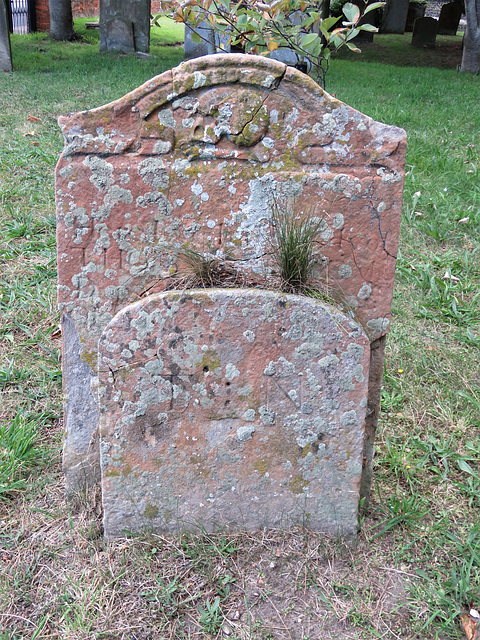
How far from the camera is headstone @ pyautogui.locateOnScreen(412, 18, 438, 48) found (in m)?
15.5

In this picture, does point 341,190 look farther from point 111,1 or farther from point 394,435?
point 111,1

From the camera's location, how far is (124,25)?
37.3 feet

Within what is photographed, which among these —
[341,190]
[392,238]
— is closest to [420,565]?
[392,238]

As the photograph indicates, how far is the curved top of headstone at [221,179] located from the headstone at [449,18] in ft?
63.4

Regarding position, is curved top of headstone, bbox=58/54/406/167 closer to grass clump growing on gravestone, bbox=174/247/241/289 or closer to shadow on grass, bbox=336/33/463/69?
grass clump growing on gravestone, bbox=174/247/241/289

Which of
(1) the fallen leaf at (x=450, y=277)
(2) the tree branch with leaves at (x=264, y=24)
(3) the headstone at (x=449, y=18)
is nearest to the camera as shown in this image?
(2) the tree branch with leaves at (x=264, y=24)

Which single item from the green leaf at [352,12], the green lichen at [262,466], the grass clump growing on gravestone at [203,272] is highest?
the green leaf at [352,12]

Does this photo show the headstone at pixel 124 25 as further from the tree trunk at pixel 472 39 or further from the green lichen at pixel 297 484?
the green lichen at pixel 297 484

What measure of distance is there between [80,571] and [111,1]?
38.7ft

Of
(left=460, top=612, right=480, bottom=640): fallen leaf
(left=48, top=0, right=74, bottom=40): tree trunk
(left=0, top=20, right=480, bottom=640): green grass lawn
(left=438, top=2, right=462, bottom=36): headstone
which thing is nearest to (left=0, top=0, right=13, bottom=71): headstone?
(left=48, top=0, right=74, bottom=40): tree trunk

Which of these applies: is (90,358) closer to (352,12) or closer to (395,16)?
(352,12)

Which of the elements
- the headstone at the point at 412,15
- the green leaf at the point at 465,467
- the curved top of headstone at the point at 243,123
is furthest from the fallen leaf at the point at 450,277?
the headstone at the point at 412,15

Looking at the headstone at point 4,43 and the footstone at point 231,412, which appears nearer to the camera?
the footstone at point 231,412

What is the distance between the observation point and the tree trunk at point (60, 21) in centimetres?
1399
